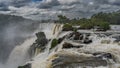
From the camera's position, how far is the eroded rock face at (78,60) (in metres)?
33.3

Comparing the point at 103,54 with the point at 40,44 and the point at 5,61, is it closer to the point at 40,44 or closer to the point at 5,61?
the point at 40,44

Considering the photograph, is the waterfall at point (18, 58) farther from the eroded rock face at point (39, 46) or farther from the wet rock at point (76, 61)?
the wet rock at point (76, 61)

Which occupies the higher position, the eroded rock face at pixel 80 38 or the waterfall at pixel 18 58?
the eroded rock face at pixel 80 38

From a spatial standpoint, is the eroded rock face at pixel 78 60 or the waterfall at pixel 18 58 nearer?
the eroded rock face at pixel 78 60

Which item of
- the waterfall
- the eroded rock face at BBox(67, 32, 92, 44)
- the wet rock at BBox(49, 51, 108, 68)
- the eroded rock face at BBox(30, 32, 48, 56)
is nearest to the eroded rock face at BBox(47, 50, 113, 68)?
the wet rock at BBox(49, 51, 108, 68)

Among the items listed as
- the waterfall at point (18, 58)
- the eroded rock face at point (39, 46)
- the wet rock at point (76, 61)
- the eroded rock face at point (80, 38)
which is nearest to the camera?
the wet rock at point (76, 61)

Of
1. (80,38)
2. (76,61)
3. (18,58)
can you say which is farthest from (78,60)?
(18,58)

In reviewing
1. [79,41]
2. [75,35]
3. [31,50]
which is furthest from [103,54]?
[31,50]

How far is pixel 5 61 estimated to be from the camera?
7094 centimetres

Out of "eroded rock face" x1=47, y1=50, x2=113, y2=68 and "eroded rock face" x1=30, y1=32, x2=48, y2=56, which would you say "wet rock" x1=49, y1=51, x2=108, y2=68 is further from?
"eroded rock face" x1=30, y1=32, x2=48, y2=56

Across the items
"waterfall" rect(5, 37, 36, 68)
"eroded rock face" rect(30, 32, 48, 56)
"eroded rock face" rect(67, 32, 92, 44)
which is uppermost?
"eroded rock face" rect(67, 32, 92, 44)

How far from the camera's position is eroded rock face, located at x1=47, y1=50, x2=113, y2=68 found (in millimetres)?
33344

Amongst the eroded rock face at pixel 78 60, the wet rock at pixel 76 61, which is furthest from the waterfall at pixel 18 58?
the wet rock at pixel 76 61

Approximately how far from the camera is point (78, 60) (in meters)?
34.2
